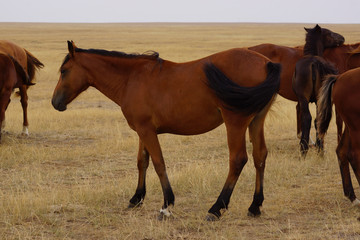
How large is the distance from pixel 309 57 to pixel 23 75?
5.68m

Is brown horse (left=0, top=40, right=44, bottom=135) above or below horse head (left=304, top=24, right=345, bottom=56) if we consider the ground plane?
below

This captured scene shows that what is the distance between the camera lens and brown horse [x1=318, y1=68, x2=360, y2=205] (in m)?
5.61

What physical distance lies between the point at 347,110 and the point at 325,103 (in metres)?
0.54

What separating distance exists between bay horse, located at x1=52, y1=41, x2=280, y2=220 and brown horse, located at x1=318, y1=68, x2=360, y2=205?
0.78 m

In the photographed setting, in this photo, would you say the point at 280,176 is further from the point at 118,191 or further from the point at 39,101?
the point at 39,101

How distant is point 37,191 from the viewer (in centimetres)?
692

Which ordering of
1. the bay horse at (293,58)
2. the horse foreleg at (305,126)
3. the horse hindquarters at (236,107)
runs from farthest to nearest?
the bay horse at (293,58)
the horse foreleg at (305,126)
the horse hindquarters at (236,107)

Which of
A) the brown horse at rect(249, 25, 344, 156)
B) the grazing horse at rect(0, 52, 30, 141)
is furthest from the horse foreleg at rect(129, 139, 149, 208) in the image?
the grazing horse at rect(0, 52, 30, 141)

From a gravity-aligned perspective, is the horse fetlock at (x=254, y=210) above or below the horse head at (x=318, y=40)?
below

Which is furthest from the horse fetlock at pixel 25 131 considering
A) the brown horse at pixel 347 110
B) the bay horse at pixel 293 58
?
the brown horse at pixel 347 110

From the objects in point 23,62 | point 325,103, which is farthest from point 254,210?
point 23,62

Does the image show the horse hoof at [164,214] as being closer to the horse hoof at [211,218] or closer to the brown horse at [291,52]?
the horse hoof at [211,218]

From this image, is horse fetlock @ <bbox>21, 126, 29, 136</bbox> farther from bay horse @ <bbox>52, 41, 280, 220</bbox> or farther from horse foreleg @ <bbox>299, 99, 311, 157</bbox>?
horse foreleg @ <bbox>299, 99, 311, 157</bbox>

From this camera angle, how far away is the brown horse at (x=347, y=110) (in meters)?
5.61
